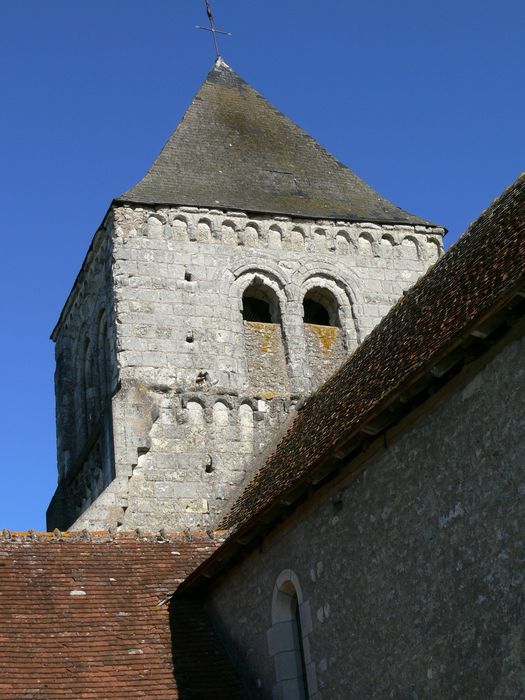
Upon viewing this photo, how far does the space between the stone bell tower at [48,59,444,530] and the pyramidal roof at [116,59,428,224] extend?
4cm

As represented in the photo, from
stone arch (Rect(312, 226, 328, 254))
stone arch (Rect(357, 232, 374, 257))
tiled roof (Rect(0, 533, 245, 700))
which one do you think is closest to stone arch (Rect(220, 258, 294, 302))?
stone arch (Rect(312, 226, 328, 254))

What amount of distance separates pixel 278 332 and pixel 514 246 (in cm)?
735

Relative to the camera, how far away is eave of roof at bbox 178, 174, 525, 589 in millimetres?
8062

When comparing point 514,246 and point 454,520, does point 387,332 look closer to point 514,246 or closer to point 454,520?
point 514,246

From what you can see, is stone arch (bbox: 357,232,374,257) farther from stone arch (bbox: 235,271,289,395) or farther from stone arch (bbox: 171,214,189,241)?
stone arch (bbox: 171,214,189,241)

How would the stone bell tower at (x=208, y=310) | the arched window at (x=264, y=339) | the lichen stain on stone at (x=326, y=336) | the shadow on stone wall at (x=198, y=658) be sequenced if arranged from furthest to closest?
the lichen stain on stone at (x=326, y=336)
the arched window at (x=264, y=339)
the stone bell tower at (x=208, y=310)
the shadow on stone wall at (x=198, y=658)

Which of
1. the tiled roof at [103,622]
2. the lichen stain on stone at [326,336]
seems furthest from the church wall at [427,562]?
the lichen stain on stone at [326,336]

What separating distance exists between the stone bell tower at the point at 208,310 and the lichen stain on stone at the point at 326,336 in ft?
0.09

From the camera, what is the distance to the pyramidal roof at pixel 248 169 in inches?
674

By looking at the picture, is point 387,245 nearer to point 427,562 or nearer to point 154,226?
point 154,226

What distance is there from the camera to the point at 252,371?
15.9 metres

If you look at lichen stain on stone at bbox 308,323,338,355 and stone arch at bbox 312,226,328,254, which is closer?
lichen stain on stone at bbox 308,323,338,355

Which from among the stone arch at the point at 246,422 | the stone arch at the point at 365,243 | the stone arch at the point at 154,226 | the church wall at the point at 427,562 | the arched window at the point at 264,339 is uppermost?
the stone arch at the point at 365,243

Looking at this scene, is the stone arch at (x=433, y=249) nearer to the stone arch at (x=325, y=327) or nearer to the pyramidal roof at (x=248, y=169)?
the pyramidal roof at (x=248, y=169)
